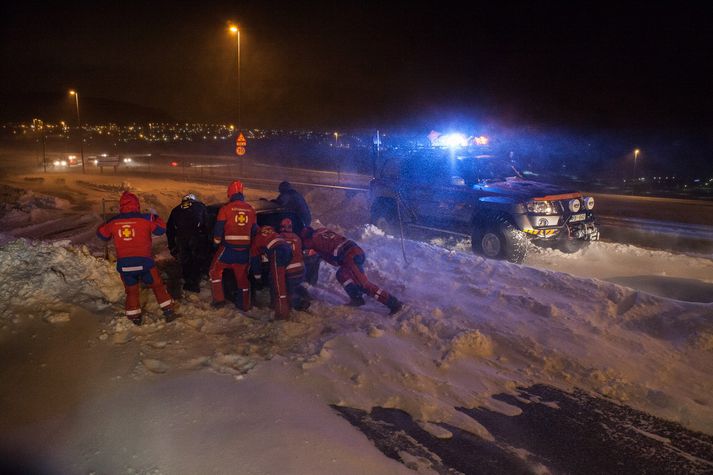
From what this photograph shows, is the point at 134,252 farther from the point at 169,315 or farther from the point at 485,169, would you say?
the point at 485,169

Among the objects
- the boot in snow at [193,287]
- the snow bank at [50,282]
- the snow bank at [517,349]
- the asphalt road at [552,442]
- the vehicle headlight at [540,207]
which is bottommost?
the asphalt road at [552,442]

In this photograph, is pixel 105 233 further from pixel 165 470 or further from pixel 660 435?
pixel 660 435

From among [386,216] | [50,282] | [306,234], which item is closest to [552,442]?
[306,234]

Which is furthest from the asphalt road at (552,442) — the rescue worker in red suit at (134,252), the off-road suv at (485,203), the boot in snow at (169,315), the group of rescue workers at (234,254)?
the off-road suv at (485,203)

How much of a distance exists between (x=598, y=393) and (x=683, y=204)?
62.0ft

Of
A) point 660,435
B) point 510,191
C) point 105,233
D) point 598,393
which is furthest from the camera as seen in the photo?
point 510,191

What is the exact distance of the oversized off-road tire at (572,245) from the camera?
10.3 metres

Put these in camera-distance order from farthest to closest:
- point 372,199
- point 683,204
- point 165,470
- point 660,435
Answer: point 683,204
point 372,199
point 660,435
point 165,470

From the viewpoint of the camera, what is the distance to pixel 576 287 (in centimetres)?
741

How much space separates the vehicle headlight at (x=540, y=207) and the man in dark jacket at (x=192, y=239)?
5703mm

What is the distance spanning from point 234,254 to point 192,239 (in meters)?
0.93

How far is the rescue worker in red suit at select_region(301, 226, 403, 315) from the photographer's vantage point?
6.54 m

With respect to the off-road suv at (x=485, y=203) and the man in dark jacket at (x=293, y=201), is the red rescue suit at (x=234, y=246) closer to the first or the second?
the man in dark jacket at (x=293, y=201)

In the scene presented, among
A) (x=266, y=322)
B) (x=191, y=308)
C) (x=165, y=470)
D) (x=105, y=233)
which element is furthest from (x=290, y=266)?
(x=165, y=470)
